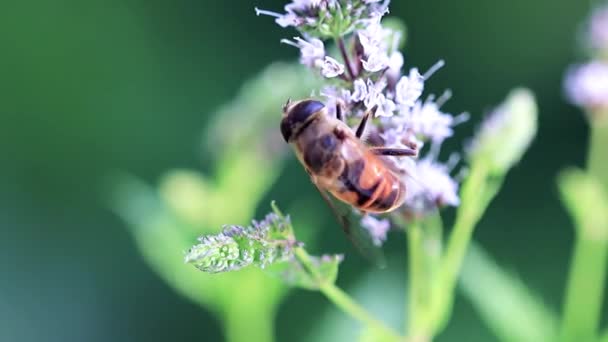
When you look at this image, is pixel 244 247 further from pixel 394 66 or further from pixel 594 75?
pixel 594 75

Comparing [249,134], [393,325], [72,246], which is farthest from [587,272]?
[72,246]

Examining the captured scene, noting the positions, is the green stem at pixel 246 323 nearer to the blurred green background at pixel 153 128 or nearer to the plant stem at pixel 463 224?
the plant stem at pixel 463 224

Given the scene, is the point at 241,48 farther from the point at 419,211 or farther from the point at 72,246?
the point at 419,211

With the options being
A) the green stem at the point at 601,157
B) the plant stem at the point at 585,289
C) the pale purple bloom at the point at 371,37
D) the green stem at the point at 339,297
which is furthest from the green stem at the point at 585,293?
the pale purple bloom at the point at 371,37

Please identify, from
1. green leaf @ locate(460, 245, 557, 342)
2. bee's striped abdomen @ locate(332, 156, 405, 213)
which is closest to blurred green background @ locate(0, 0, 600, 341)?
green leaf @ locate(460, 245, 557, 342)

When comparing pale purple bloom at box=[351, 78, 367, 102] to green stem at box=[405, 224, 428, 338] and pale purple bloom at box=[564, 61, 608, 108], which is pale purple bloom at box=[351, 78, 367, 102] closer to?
green stem at box=[405, 224, 428, 338]

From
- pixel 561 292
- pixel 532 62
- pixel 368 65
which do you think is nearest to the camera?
pixel 368 65
